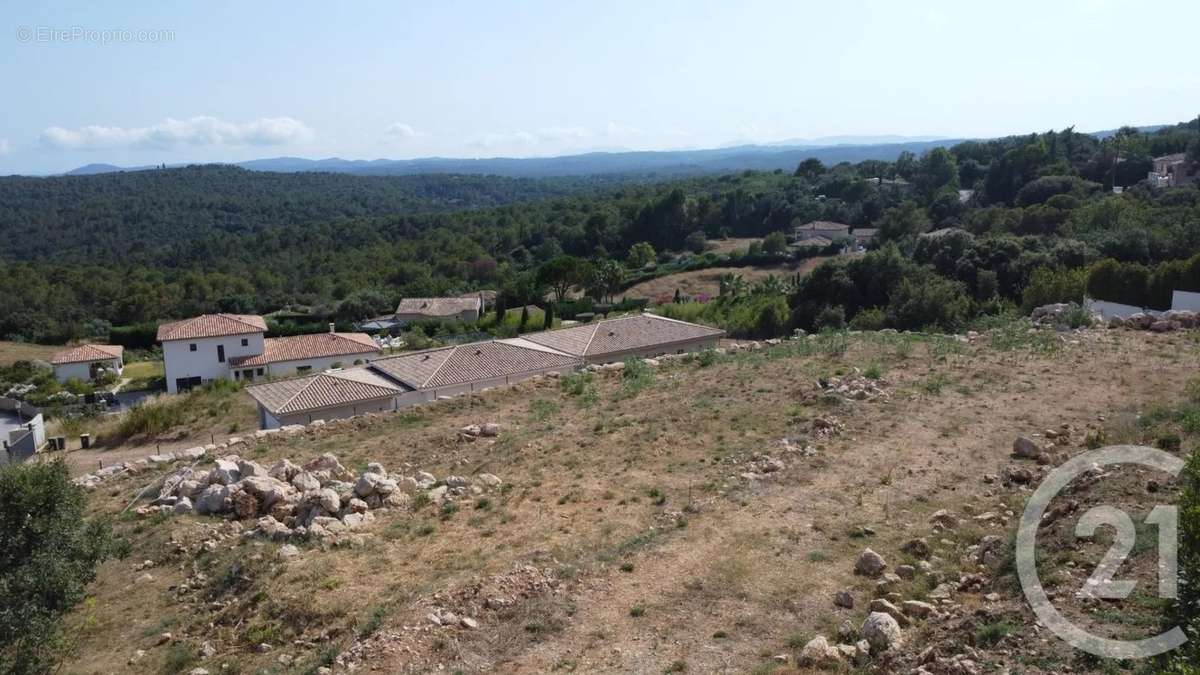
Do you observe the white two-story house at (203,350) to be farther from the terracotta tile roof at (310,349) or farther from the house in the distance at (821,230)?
the house in the distance at (821,230)

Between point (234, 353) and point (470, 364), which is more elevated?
point (470, 364)

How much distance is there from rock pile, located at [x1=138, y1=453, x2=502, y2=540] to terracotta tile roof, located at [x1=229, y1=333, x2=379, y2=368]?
25436 millimetres

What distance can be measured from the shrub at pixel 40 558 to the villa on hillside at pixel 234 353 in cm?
2870

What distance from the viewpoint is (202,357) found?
41719 mm

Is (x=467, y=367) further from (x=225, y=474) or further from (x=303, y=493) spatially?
(x=303, y=493)

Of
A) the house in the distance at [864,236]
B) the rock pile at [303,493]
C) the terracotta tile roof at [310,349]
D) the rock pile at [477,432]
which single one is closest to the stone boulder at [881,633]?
the rock pile at [303,493]

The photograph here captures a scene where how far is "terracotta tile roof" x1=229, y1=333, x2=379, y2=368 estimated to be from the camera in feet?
134

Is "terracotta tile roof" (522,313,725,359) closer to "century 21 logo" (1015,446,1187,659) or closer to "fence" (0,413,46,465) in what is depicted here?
"fence" (0,413,46,465)

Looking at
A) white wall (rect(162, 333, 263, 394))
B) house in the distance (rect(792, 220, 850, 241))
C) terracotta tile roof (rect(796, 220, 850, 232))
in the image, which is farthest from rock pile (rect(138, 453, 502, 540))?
terracotta tile roof (rect(796, 220, 850, 232))

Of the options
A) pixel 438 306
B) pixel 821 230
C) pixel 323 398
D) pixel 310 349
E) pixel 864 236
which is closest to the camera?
pixel 323 398

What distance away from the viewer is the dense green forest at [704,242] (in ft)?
123

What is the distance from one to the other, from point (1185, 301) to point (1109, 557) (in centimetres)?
2197

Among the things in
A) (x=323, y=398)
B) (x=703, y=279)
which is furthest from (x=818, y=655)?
(x=703, y=279)

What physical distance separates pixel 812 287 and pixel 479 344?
20279 mm
